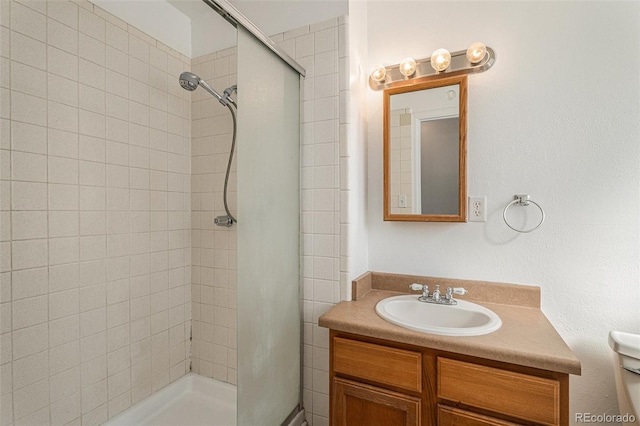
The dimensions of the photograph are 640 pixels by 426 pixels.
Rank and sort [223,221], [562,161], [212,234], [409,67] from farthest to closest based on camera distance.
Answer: [212,234] → [223,221] → [409,67] → [562,161]

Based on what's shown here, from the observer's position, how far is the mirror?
1.51m

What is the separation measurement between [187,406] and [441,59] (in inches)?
95.5

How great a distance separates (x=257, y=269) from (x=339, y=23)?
124cm

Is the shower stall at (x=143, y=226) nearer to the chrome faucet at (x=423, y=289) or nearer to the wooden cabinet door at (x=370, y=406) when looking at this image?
the wooden cabinet door at (x=370, y=406)

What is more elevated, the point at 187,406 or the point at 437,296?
the point at 437,296

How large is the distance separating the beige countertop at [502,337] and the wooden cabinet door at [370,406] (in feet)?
0.73

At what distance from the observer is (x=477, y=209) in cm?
151

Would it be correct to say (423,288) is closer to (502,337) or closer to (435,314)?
(435,314)

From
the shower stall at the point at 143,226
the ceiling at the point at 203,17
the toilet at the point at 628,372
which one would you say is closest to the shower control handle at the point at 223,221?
the shower stall at the point at 143,226

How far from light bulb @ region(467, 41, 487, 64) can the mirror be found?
0.11 m

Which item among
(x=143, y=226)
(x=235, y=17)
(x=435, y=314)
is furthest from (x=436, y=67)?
(x=143, y=226)

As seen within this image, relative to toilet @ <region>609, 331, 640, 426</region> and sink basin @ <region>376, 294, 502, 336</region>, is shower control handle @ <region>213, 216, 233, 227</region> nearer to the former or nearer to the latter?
sink basin @ <region>376, 294, 502, 336</region>

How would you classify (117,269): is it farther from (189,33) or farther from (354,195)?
(189,33)

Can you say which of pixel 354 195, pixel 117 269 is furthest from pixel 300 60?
pixel 117 269
